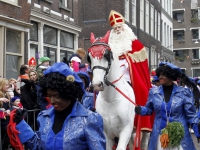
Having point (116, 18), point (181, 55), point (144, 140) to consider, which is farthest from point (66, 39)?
point (181, 55)

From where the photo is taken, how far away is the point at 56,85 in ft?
10.6

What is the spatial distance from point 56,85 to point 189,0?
185ft

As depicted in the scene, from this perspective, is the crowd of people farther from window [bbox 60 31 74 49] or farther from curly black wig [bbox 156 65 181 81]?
window [bbox 60 31 74 49]

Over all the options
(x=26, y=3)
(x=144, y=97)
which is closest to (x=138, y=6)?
(x=26, y=3)

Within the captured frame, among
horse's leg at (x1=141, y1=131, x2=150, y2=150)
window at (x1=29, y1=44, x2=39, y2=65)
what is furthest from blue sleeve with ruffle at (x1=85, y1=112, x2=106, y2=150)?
window at (x1=29, y1=44, x2=39, y2=65)

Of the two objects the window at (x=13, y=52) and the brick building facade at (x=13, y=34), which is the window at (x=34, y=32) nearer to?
the brick building facade at (x=13, y=34)

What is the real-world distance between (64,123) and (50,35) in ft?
47.8

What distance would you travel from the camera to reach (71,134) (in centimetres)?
322

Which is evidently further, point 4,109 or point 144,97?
point 144,97

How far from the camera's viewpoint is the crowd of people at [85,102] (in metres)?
3.25

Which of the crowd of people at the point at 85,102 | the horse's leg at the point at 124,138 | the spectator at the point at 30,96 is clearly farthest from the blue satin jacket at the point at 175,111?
the spectator at the point at 30,96

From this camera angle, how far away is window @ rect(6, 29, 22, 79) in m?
13.5

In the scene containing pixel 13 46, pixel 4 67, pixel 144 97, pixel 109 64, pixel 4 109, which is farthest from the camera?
pixel 13 46

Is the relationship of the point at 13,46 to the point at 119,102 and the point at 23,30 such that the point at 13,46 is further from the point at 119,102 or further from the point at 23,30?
the point at 119,102
